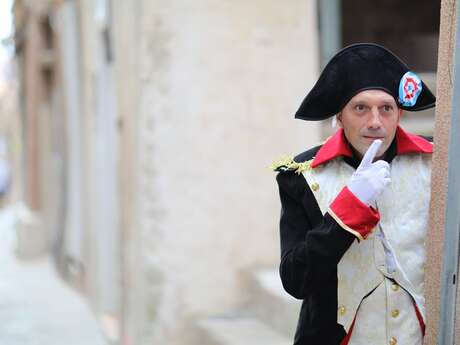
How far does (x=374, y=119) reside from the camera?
2.25 m

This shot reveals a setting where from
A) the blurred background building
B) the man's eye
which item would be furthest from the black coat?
the blurred background building

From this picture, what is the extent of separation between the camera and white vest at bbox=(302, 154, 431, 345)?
2307mm

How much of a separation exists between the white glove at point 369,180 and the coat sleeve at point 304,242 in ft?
0.31

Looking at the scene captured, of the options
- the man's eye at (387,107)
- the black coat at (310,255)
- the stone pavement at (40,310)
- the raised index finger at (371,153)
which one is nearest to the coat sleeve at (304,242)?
the black coat at (310,255)

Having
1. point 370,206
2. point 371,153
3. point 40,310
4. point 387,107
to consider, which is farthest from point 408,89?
point 40,310

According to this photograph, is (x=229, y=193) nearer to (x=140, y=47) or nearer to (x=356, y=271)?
(x=140, y=47)

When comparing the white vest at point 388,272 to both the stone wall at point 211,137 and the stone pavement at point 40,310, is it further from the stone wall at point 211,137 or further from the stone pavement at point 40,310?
the stone pavement at point 40,310

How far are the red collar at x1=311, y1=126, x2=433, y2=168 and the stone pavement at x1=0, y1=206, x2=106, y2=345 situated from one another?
16.3 ft

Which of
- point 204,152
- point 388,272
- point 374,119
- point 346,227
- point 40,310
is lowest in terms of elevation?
point 40,310

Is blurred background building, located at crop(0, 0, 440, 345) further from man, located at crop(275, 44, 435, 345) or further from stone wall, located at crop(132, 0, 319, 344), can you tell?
man, located at crop(275, 44, 435, 345)

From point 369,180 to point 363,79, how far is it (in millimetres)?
284

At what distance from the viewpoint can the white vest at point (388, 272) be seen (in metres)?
2.31

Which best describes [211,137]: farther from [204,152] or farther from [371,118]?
[371,118]

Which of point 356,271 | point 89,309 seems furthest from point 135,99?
point 356,271
